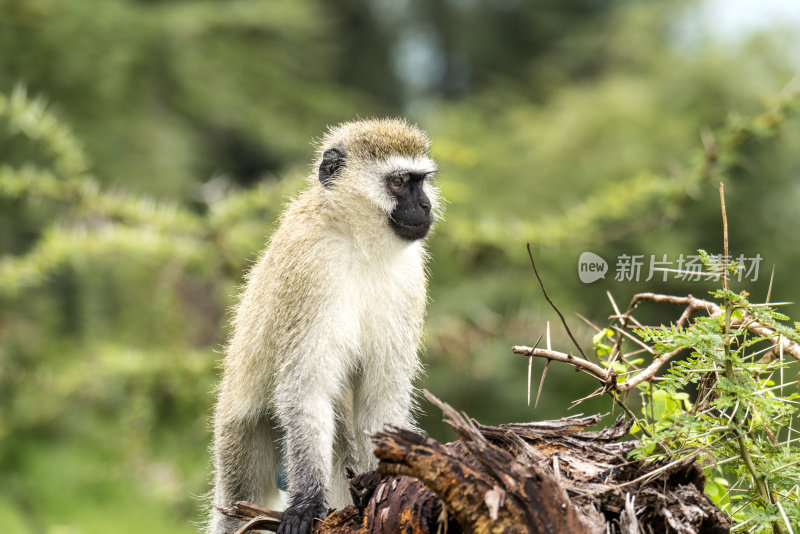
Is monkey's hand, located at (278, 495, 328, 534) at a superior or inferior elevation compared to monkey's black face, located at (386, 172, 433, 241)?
inferior

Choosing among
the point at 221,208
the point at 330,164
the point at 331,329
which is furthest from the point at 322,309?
the point at 221,208

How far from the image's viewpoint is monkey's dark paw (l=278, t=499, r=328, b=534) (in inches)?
109

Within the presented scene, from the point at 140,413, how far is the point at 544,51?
1355 centimetres

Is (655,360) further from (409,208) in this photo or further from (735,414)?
(409,208)

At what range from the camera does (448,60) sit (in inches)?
729

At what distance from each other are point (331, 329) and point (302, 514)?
27.7 inches

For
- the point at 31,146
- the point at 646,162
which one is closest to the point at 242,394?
the point at 31,146

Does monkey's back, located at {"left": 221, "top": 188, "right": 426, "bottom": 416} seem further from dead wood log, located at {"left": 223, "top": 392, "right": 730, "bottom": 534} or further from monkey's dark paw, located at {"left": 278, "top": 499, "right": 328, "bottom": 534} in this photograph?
dead wood log, located at {"left": 223, "top": 392, "right": 730, "bottom": 534}

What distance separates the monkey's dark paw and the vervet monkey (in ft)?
0.13

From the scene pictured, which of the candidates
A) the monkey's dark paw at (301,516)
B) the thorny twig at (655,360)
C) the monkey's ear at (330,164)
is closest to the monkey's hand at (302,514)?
the monkey's dark paw at (301,516)

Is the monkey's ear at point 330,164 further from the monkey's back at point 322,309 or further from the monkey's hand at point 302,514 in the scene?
the monkey's hand at point 302,514

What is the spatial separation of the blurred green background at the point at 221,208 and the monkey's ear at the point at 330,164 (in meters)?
1.42

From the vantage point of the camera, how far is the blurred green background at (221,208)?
513 cm
